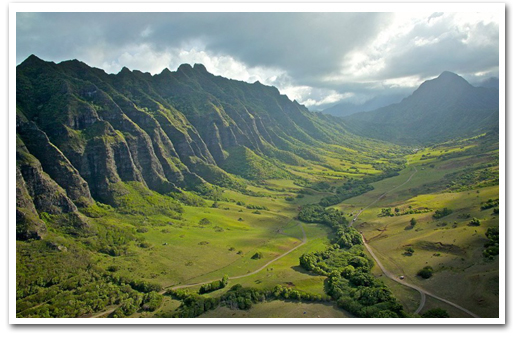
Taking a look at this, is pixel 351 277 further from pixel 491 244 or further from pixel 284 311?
pixel 491 244

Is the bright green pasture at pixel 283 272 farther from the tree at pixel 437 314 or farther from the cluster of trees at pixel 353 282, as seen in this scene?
the tree at pixel 437 314

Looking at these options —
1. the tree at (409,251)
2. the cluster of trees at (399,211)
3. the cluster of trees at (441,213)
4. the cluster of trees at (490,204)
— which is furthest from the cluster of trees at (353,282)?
the cluster of trees at (490,204)

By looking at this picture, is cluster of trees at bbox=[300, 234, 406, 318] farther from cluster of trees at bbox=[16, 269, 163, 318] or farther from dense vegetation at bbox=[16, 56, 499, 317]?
cluster of trees at bbox=[16, 269, 163, 318]

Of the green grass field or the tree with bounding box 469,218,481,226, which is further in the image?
the tree with bounding box 469,218,481,226

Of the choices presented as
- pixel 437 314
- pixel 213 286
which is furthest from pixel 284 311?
pixel 437 314

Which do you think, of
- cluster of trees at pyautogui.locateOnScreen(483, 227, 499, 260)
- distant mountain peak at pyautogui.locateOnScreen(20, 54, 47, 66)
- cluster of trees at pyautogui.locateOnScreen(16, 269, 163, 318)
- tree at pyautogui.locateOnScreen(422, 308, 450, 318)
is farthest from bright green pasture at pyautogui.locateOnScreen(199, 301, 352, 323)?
distant mountain peak at pyautogui.locateOnScreen(20, 54, 47, 66)

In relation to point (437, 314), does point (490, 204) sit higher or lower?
higher
